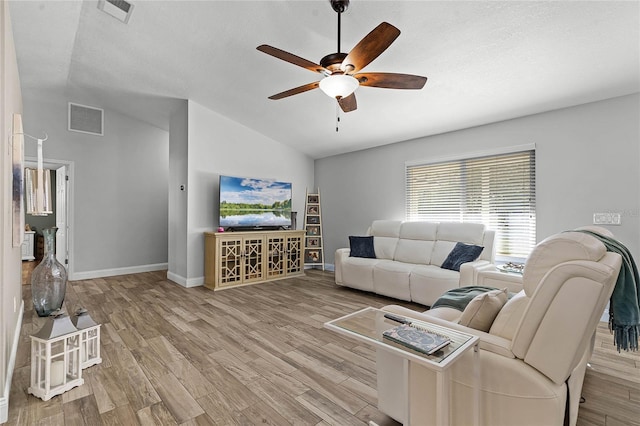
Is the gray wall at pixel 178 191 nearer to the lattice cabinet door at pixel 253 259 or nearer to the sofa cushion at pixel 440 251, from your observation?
the lattice cabinet door at pixel 253 259

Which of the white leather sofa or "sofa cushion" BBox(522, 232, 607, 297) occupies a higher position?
"sofa cushion" BBox(522, 232, 607, 297)

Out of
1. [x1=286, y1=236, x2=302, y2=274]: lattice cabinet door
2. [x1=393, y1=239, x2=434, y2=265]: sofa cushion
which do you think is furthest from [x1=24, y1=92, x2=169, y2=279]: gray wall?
[x1=393, y1=239, x2=434, y2=265]: sofa cushion

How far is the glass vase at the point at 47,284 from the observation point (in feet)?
11.0

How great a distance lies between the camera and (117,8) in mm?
2854

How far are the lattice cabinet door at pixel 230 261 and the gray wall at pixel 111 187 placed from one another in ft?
7.45

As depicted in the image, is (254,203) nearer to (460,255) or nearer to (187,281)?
(187,281)

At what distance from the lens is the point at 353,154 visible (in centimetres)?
576

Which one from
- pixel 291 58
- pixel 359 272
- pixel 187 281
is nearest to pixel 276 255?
pixel 187 281

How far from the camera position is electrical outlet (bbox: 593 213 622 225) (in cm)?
315

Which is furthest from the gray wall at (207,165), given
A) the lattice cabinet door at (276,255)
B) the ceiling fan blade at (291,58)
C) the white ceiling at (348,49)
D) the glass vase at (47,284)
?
the ceiling fan blade at (291,58)

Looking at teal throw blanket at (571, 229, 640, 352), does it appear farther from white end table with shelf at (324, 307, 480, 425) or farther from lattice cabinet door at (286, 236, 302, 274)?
lattice cabinet door at (286, 236, 302, 274)

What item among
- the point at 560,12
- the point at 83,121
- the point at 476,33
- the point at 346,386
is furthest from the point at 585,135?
the point at 83,121

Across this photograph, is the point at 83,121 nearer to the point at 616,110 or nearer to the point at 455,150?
the point at 455,150

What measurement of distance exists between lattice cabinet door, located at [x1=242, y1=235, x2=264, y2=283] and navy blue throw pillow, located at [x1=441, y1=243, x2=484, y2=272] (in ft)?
9.21
